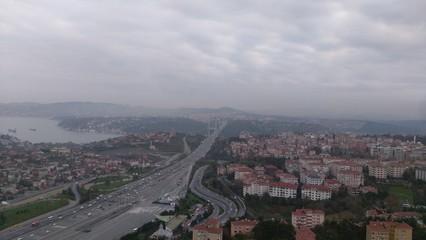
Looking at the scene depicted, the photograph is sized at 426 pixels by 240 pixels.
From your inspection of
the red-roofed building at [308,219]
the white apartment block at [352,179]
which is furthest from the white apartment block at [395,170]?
the red-roofed building at [308,219]

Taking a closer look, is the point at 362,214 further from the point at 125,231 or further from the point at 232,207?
the point at 125,231

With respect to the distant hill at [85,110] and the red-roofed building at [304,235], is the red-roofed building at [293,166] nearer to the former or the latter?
the red-roofed building at [304,235]

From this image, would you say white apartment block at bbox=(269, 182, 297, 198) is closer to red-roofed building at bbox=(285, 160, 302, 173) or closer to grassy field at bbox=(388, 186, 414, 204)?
grassy field at bbox=(388, 186, 414, 204)

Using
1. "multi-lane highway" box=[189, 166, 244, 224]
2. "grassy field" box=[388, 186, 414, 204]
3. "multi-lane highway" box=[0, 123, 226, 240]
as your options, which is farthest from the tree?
"grassy field" box=[388, 186, 414, 204]

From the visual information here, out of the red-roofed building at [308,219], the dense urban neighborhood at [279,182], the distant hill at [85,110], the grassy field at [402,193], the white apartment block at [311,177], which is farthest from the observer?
the distant hill at [85,110]

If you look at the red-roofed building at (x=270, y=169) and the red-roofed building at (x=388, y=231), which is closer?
the red-roofed building at (x=388, y=231)

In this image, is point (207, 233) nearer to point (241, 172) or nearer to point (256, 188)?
point (256, 188)
